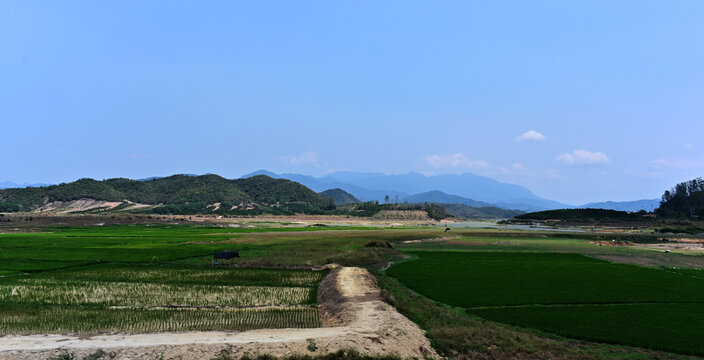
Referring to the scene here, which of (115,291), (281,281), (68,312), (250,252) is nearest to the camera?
(68,312)

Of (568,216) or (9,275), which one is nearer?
(9,275)

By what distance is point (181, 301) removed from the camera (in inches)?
755

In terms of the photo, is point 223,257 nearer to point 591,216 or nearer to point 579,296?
point 579,296

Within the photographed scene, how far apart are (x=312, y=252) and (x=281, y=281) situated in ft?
52.2

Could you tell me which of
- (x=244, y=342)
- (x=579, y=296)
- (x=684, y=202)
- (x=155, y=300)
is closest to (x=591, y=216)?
(x=684, y=202)

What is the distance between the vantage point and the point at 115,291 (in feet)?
69.6

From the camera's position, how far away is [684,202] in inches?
5202

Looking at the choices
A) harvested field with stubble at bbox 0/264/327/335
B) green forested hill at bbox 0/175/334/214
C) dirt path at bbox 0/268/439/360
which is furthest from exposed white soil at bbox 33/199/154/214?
dirt path at bbox 0/268/439/360

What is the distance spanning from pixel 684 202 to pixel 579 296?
5904 inches

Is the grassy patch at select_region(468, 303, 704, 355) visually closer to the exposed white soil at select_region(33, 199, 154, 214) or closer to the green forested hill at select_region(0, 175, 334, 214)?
the green forested hill at select_region(0, 175, 334, 214)

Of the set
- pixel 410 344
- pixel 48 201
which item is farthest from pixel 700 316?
pixel 48 201

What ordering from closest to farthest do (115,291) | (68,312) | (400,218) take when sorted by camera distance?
(68,312) → (115,291) → (400,218)

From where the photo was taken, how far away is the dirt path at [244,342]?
11.0 meters

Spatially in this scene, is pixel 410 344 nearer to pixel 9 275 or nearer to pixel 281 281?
pixel 281 281
